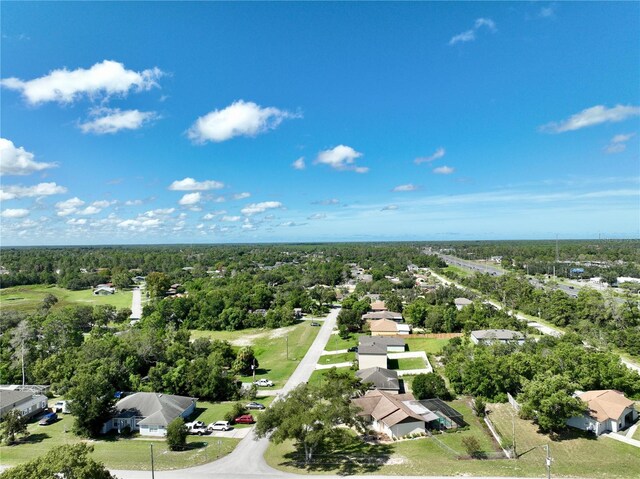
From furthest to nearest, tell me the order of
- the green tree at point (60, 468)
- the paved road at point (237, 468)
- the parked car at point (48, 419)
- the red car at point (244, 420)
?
1. the parked car at point (48, 419)
2. the red car at point (244, 420)
3. the paved road at point (237, 468)
4. the green tree at point (60, 468)

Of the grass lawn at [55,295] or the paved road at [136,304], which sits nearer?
the paved road at [136,304]

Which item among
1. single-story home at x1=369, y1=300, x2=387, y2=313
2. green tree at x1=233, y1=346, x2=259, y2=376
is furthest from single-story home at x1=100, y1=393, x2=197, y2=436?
single-story home at x1=369, y1=300, x2=387, y2=313

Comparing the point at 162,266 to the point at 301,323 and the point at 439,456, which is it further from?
the point at 439,456

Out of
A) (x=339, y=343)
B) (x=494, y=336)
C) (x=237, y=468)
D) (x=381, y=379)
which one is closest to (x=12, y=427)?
(x=237, y=468)

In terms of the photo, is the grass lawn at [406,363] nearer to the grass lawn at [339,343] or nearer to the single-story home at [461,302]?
the grass lawn at [339,343]

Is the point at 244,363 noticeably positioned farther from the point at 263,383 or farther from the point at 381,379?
the point at 381,379

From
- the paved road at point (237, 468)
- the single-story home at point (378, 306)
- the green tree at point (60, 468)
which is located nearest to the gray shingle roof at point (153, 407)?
the paved road at point (237, 468)
